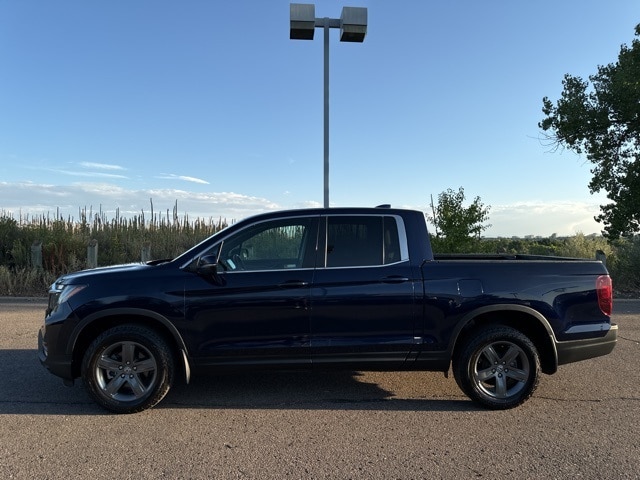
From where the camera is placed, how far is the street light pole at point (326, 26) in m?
9.70

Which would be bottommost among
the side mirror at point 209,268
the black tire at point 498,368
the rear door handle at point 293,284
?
the black tire at point 498,368

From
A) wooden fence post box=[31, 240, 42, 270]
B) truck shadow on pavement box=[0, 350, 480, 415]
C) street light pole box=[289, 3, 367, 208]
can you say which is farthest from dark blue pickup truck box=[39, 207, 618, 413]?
wooden fence post box=[31, 240, 42, 270]

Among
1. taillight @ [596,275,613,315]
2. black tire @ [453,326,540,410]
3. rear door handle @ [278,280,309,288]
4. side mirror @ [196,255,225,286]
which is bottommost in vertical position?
black tire @ [453,326,540,410]

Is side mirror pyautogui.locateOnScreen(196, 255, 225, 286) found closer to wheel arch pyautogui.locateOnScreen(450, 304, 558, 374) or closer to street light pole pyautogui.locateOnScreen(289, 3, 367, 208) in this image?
wheel arch pyautogui.locateOnScreen(450, 304, 558, 374)

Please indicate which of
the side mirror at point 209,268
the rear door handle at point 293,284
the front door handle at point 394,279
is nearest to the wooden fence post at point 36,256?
the side mirror at point 209,268

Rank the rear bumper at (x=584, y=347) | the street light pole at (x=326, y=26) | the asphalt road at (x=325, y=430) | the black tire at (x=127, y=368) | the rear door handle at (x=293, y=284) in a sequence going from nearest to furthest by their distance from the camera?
the asphalt road at (x=325, y=430), the black tire at (x=127, y=368), the rear door handle at (x=293, y=284), the rear bumper at (x=584, y=347), the street light pole at (x=326, y=26)

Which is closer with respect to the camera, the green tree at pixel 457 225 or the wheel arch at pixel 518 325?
the wheel arch at pixel 518 325

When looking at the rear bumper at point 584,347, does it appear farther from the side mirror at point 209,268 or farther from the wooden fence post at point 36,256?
the wooden fence post at point 36,256

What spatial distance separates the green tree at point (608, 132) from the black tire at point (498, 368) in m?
14.2

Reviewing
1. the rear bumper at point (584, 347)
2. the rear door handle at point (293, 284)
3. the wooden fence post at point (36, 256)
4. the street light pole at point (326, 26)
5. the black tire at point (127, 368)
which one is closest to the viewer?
the black tire at point (127, 368)

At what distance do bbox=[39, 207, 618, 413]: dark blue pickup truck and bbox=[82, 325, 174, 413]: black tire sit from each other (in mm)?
11

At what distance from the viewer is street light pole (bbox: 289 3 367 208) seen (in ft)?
31.8

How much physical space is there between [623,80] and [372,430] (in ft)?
50.6

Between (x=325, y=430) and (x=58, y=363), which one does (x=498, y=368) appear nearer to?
(x=325, y=430)
